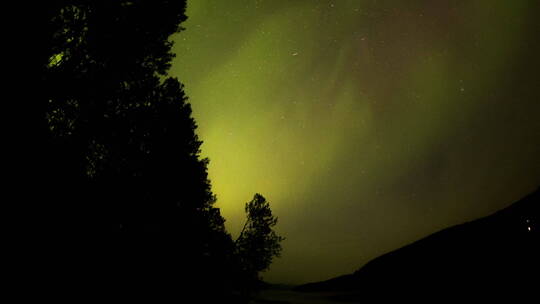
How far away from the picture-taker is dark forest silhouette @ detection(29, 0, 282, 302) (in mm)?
7273

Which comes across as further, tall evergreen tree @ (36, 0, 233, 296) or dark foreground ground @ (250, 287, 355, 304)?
dark foreground ground @ (250, 287, 355, 304)

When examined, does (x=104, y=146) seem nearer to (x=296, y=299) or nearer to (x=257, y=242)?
(x=257, y=242)

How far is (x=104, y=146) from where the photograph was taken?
9.97 meters

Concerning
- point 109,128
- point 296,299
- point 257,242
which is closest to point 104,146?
point 109,128

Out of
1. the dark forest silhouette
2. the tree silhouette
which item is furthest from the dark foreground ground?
the dark forest silhouette

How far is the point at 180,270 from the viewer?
14383 mm

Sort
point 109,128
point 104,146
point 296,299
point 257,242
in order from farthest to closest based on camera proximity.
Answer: point 296,299 → point 257,242 → point 104,146 → point 109,128

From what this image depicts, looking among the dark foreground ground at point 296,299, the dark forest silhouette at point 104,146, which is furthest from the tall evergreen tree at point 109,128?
the dark foreground ground at point 296,299

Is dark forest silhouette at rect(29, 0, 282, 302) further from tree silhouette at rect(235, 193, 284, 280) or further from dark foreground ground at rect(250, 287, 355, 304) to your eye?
dark foreground ground at rect(250, 287, 355, 304)

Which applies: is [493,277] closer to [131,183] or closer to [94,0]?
[131,183]

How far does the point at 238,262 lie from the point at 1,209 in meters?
20.4

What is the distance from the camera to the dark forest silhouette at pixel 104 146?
23.9 ft

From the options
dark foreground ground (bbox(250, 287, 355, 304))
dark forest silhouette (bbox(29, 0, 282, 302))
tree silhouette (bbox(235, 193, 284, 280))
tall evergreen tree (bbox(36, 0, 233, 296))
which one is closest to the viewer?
dark forest silhouette (bbox(29, 0, 282, 302))

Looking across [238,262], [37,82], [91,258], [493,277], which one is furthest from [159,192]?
[493,277]
